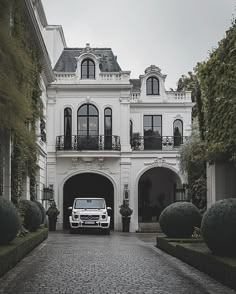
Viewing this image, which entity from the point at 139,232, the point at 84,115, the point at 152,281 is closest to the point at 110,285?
the point at 152,281

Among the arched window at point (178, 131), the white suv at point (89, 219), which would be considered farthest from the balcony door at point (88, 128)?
the white suv at point (89, 219)

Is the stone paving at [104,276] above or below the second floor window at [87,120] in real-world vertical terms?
below

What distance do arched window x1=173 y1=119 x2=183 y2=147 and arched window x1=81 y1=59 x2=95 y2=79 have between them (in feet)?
20.5

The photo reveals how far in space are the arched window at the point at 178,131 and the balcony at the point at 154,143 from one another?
0.24 feet

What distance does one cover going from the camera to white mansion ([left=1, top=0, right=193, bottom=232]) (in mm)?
35062

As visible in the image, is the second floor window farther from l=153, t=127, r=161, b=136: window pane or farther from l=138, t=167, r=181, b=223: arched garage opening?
l=138, t=167, r=181, b=223: arched garage opening

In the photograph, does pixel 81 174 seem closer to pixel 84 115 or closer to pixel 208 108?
pixel 84 115

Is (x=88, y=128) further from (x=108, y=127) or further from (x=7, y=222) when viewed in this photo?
(x=7, y=222)

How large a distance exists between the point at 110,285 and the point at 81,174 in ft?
90.3

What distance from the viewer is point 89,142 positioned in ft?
116

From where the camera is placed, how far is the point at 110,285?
996 centimetres

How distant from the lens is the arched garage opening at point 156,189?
130ft

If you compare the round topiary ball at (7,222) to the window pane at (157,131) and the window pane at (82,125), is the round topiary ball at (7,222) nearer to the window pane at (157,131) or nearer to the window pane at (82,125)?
the window pane at (82,125)

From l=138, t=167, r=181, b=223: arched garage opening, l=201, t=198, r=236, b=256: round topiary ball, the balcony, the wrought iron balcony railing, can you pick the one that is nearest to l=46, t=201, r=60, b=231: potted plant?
the wrought iron balcony railing
